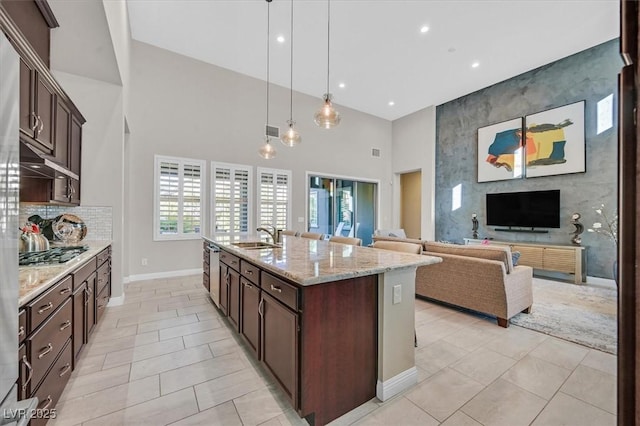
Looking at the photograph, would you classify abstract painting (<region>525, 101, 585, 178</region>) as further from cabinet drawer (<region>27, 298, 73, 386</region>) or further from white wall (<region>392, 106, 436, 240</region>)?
cabinet drawer (<region>27, 298, 73, 386</region>)

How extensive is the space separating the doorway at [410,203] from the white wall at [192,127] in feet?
12.2

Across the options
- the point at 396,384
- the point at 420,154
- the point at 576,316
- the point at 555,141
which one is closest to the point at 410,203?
the point at 420,154

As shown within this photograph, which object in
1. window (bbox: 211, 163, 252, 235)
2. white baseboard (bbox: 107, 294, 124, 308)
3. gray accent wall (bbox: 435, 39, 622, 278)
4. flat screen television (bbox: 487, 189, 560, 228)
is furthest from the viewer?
window (bbox: 211, 163, 252, 235)

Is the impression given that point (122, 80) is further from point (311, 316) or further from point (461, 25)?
point (461, 25)

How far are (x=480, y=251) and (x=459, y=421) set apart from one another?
80.2 inches

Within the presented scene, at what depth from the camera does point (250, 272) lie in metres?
2.21

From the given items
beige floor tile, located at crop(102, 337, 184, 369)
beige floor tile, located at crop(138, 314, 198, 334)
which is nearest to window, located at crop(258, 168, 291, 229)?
beige floor tile, located at crop(138, 314, 198, 334)

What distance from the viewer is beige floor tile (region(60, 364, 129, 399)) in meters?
1.91

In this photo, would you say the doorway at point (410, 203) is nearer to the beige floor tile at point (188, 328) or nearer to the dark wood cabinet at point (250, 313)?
the beige floor tile at point (188, 328)

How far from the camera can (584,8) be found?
405cm

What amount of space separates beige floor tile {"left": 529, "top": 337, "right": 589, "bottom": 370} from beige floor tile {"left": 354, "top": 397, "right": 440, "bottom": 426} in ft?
4.69

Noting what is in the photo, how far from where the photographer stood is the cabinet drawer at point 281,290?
159cm

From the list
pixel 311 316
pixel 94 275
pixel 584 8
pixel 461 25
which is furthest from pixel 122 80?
pixel 584 8

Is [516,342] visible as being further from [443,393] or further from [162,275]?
[162,275]
